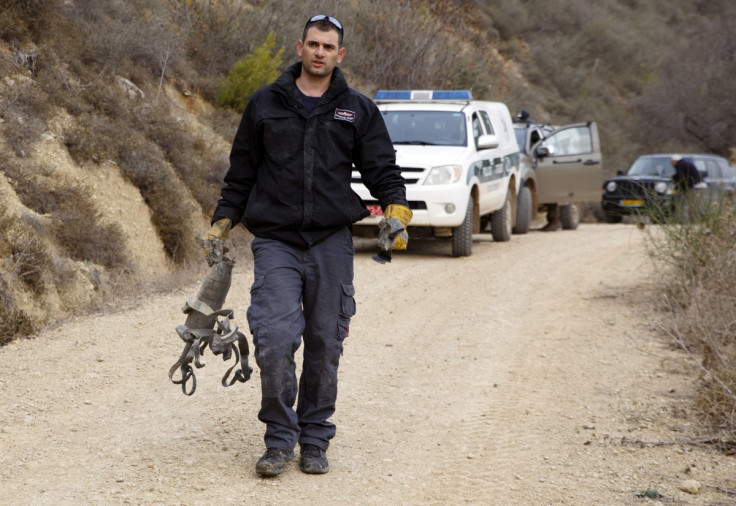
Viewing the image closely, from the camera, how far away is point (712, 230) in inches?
296

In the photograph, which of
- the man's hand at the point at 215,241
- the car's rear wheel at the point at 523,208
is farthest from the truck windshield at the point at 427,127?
the man's hand at the point at 215,241

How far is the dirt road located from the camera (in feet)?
13.0

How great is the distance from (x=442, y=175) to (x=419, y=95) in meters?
2.01

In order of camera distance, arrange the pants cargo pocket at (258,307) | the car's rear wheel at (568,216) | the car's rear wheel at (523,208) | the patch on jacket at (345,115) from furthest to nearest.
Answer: the car's rear wheel at (568,216) < the car's rear wheel at (523,208) < the patch on jacket at (345,115) < the pants cargo pocket at (258,307)

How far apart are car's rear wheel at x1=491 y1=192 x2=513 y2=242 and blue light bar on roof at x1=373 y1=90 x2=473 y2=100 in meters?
1.69

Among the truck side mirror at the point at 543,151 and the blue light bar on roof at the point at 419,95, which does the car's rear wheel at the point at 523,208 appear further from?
the blue light bar on roof at the point at 419,95

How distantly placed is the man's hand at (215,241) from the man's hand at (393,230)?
702 mm

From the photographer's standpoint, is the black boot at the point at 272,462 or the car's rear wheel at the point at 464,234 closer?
the black boot at the point at 272,462

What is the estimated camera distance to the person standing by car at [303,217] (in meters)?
3.90

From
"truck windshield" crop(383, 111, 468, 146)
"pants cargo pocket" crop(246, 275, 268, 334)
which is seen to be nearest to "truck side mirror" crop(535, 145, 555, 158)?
"truck windshield" crop(383, 111, 468, 146)

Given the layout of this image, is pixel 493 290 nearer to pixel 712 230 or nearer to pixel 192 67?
pixel 712 230

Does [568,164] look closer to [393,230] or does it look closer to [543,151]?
[543,151]

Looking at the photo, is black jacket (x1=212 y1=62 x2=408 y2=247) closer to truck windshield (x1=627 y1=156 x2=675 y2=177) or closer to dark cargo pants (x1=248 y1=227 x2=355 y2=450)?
dark cargo pants (x1=248 y1=227 x2=355 y2=450)

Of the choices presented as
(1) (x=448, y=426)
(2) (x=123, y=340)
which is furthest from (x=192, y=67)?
(1) (x=448, y=426)
